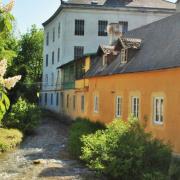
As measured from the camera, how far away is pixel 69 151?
21578 mm

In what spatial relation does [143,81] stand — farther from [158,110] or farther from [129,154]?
[129,154]

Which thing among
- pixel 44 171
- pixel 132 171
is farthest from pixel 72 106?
pixel 132 171

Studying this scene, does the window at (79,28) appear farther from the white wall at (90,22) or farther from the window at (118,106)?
the window at (118,106)

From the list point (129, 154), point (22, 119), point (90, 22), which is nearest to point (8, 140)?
point (22, 119)

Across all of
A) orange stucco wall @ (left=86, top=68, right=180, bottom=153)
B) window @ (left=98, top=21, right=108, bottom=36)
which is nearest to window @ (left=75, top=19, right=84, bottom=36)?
window @ (left=98, top=21, right=108, bottom=36)

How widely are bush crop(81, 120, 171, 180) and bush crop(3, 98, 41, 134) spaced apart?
14.6m

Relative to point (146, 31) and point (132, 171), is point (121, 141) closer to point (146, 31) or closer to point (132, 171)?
point (132, 171)

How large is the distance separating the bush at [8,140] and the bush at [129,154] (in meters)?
7.80

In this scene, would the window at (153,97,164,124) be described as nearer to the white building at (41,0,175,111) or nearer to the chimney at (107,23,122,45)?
the chimney at (107,23,122,45)

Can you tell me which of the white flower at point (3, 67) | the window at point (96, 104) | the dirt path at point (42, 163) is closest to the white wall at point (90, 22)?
the window at point (96, 104)

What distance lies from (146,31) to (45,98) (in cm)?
2910

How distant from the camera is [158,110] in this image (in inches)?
744

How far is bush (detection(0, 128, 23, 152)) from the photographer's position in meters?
22.1

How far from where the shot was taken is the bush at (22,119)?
29.5 metres
